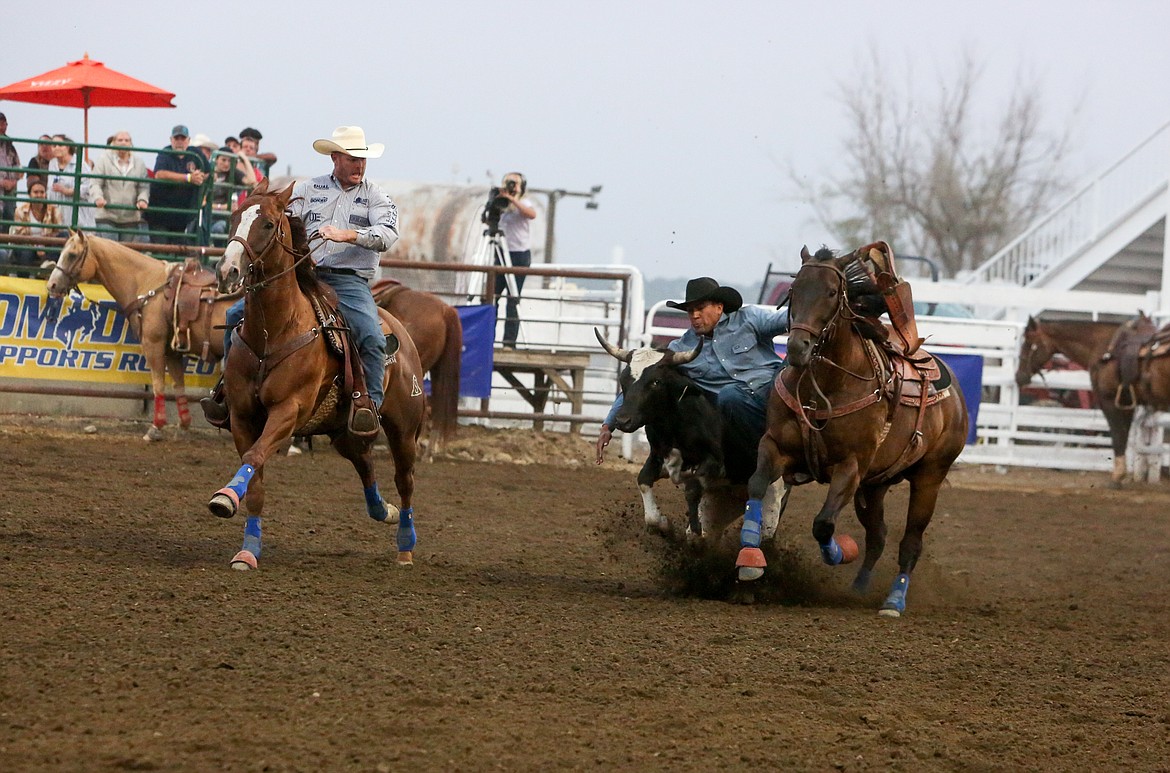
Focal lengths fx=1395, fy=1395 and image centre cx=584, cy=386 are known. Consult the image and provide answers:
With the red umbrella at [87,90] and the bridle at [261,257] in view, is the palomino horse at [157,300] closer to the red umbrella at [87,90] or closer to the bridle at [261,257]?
the red umbrella at [87,90]

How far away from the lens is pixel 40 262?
13336 millimetres

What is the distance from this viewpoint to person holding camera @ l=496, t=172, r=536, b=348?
14.0 meters

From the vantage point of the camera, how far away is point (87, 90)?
1387 cm

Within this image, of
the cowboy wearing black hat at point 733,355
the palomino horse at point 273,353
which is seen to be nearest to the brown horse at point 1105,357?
the cowboy wearing black hat at point 733,355

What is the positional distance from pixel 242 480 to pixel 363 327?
115cm

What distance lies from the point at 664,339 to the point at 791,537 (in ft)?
21.0

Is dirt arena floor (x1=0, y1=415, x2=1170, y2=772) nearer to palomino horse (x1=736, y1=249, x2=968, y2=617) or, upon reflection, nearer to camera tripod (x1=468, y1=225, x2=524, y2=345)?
palomino horse (x1=736, y1=249, x2=968, y2=617)

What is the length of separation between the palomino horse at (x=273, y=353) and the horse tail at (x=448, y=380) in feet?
14.5

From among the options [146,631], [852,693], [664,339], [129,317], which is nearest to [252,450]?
[146,631]

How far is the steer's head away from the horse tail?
4492 millimetres

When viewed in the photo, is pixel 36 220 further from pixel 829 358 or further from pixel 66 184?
pixel 829 358

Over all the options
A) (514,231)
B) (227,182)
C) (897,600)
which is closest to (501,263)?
(514,231)

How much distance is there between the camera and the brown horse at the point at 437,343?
37.5 ft

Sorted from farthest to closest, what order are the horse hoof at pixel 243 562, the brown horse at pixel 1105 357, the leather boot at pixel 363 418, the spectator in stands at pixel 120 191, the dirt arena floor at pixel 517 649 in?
the brown horse at pixel 1105 357 → the spectator in stands at pixel 120 191 → the leather boot at pixel 363 418 → the horse hoof at pixel 243 562 → the dirt arena floor at pixel 517 649
